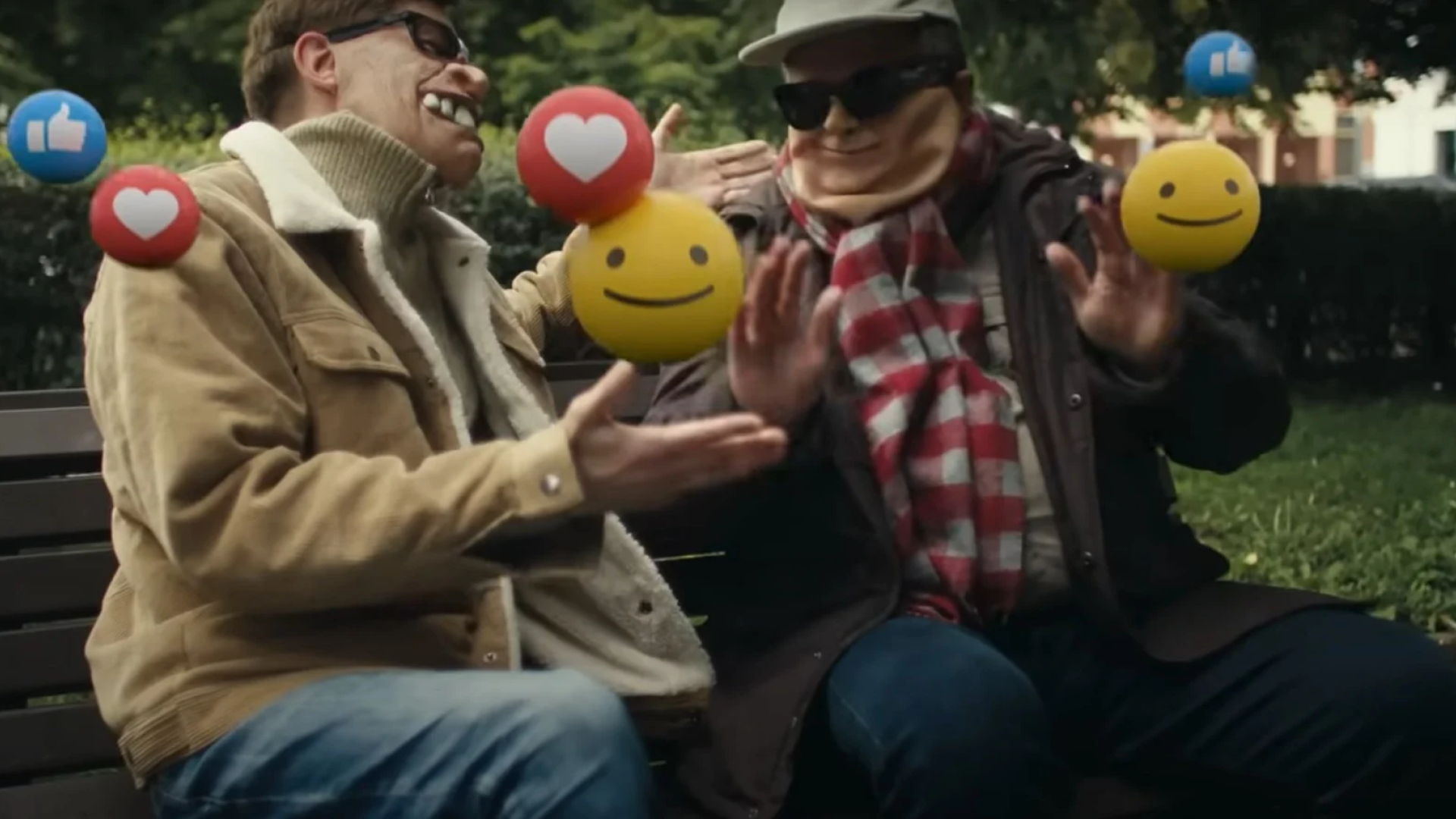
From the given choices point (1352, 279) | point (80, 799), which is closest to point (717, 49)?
point (1352, 279)

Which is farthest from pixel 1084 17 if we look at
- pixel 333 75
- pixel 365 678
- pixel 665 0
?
pixel 365 678

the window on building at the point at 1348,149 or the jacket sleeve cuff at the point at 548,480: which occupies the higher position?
the jacket sleeve cuff at the point at 548,480

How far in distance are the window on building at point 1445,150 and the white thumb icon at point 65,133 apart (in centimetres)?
3553

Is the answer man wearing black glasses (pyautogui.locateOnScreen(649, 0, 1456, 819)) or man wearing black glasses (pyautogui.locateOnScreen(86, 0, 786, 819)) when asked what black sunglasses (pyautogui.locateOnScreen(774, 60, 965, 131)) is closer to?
man wearing black glasses (pyautogui.locateOnScreen(649, 0, 1456, 819))

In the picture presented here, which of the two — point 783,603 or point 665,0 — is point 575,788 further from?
point 665,0

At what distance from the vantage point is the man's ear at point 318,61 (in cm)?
267

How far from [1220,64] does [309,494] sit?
1.56 metres

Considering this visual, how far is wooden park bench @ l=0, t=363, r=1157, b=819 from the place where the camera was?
2688 millimetres

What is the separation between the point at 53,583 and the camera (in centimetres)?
276

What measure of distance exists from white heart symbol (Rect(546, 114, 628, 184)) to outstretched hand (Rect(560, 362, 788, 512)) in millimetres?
220

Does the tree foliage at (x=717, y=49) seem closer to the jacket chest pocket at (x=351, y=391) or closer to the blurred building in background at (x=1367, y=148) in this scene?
the jacket chest pocket at (x=351, y=391)

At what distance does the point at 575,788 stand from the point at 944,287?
1.15m

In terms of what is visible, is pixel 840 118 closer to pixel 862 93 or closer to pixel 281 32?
pixel 862 93

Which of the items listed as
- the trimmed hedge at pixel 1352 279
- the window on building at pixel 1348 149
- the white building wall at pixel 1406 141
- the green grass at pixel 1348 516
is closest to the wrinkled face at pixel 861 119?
the green grass at pixel 1348 516
